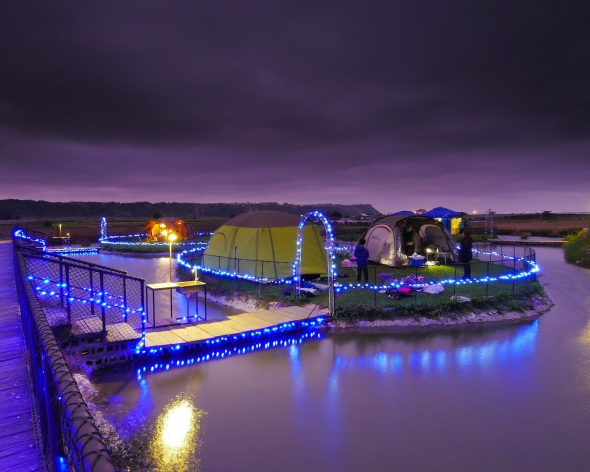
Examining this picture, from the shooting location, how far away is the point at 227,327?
12.2 meters

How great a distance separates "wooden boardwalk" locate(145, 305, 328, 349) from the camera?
10977 mm

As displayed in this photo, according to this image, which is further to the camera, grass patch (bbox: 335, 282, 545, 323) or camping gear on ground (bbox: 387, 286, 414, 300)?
camping gear on ground (bbox: 387, 286, 414, 300)

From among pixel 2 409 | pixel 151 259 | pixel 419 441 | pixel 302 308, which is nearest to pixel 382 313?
pixel 302 308

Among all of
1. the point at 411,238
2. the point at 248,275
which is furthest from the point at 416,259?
the point at 248,275

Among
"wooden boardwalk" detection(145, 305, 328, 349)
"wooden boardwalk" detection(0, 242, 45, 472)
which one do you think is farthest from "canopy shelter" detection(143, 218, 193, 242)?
"wooden boardwalk" detection(0, 242, 45, 472)

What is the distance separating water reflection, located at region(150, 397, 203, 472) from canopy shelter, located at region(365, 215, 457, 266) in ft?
51.7

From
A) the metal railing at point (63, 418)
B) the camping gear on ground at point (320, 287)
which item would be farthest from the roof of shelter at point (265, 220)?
the metal railing at point (63, 418)

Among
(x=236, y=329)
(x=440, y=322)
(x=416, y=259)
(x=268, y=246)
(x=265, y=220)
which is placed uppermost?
(x=265, y=220)

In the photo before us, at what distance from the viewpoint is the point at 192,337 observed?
1123cm

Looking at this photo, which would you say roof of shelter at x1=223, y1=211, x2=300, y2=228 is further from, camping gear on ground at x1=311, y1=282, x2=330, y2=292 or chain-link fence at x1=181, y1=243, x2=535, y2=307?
camping gear on ground at x1=311, y1=282, x2=330, y2=292

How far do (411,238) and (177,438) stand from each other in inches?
733

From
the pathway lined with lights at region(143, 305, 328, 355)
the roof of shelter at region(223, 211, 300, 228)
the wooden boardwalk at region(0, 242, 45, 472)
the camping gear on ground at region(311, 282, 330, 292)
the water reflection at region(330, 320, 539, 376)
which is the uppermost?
the roof of shelter at region(223, 211, 300, 228)

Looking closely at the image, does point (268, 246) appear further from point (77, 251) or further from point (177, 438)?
point (77, 251)

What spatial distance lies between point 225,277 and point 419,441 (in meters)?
14.3
